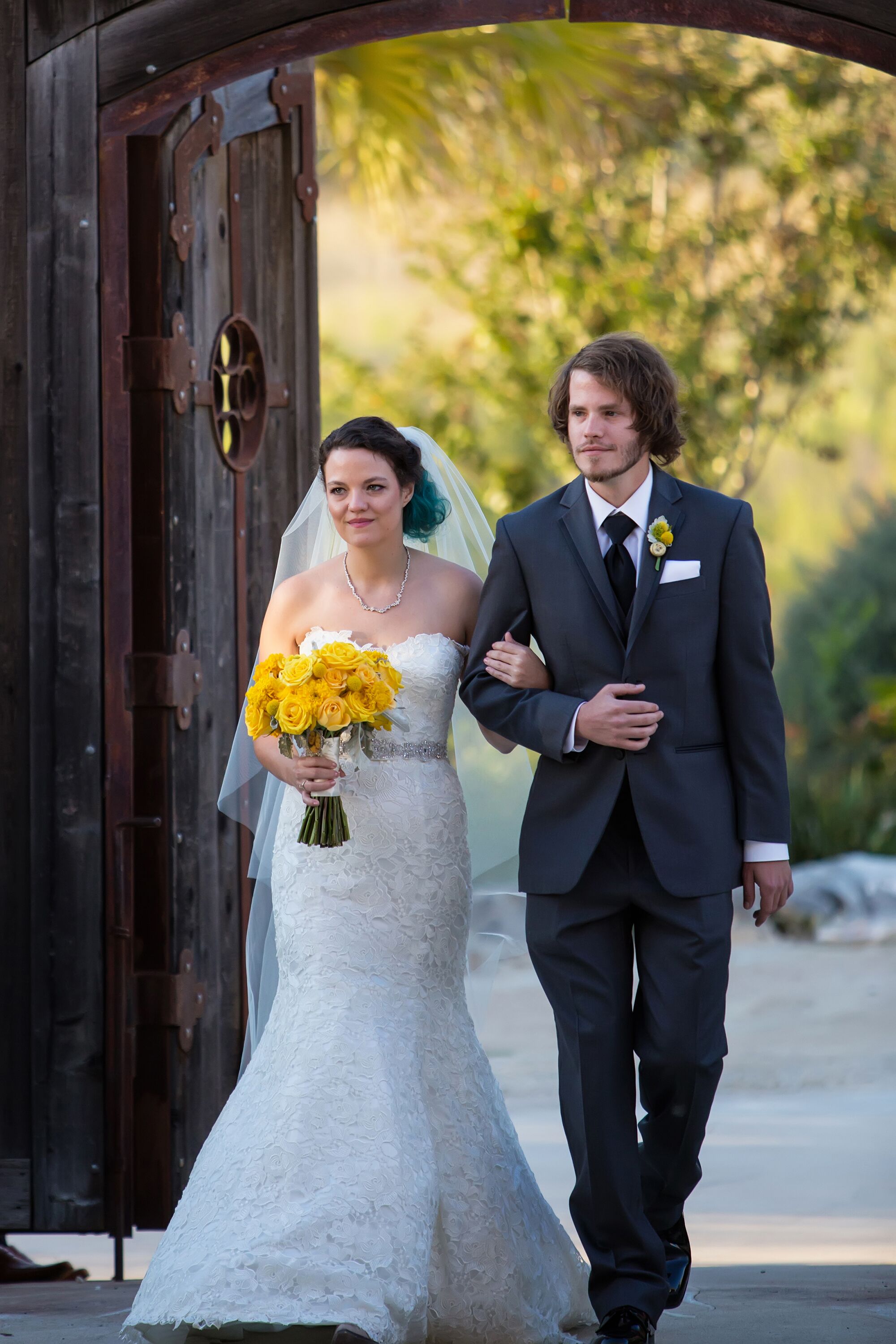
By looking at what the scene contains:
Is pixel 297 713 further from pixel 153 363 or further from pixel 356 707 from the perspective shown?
pixel 153 363

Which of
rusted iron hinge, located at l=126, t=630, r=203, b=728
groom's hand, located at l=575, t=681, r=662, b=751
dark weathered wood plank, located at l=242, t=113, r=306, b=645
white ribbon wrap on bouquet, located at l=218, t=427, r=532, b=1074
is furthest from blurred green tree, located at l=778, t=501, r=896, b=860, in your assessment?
groom's hand, located at l=575, t=681, r=662, b=751

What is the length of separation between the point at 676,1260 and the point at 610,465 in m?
1.65

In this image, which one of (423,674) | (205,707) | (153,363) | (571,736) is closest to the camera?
(571,736)

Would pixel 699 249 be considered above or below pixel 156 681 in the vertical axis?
above

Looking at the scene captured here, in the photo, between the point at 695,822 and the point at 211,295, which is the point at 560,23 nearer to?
the point at 211,295

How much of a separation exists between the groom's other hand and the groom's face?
2.80 ft

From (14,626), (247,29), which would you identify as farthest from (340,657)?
(247,29)

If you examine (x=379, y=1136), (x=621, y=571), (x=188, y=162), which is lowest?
(x=379, y=1136)

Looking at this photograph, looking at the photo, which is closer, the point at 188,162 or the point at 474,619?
the point at 474,619

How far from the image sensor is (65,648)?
4.15 m

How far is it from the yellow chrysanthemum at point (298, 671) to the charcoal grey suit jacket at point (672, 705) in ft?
1.16

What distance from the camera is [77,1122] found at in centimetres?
412

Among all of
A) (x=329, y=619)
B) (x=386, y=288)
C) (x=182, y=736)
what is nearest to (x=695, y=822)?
(x=329, y=619)

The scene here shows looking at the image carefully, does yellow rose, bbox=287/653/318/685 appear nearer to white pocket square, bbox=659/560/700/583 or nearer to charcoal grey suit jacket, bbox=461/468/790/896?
charcoal grey suit jacket, bbox=461/468/790/896
